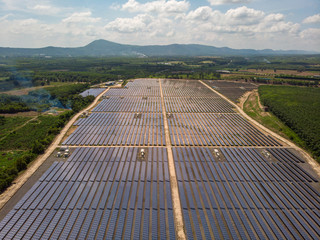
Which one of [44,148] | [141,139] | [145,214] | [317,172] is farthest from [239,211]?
[44,148]

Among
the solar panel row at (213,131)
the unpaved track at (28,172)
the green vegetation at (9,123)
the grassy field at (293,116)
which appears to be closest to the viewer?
the unpaved track at (28,172)

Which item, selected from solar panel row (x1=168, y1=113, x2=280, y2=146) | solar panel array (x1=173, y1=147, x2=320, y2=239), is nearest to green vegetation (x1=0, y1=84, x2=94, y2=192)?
solar panel array (x1=173, y1=147, x2=320, y2=239)

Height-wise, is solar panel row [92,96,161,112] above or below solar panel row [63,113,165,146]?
below

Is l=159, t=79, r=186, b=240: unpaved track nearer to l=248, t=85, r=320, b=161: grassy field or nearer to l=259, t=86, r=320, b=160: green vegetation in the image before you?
l=248, t=85, r=320, b=161: grassy field

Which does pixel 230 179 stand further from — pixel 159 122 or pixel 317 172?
pixel 159 122

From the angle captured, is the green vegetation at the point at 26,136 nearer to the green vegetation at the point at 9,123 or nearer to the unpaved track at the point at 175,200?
the green vegetation at the point at 9,123

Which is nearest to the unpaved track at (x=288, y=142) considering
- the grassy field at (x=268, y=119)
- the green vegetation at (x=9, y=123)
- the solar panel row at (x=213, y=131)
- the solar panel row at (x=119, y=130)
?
the grassy field at (x=268, y=119)
